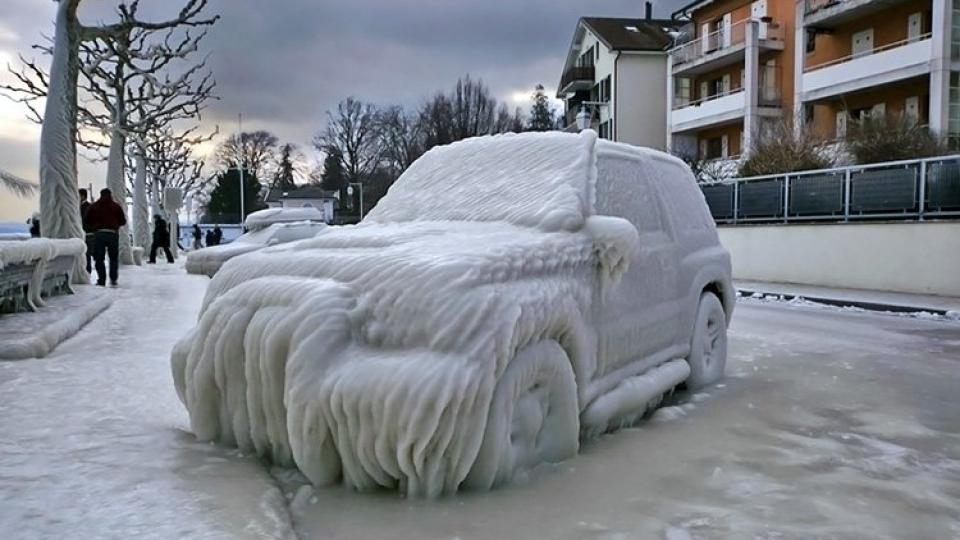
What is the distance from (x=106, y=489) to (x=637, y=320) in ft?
8.81

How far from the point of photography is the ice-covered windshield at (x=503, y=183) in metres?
4.00

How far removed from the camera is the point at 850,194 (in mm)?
15094

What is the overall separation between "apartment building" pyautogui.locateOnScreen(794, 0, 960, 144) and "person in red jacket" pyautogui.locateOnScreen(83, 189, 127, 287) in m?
19.0

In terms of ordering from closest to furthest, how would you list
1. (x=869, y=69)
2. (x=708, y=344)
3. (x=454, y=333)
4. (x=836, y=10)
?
(x=454, y=333) → (x=708, y=344) → (x=869, y=69) → (x=836, y=10)

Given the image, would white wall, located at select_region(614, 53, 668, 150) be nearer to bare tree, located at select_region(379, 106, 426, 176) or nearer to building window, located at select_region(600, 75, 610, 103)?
building window, located at select_region(600, 75, 610, 103)

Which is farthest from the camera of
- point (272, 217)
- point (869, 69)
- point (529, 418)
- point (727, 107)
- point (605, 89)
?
point (605, 89)

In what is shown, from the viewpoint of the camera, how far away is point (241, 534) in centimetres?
265

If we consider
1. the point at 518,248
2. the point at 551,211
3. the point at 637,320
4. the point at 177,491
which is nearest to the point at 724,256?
the point at 637,320

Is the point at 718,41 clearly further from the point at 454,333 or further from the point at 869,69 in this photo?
the point at 454,333

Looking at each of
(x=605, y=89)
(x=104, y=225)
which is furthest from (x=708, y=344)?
(x=605, y=89)

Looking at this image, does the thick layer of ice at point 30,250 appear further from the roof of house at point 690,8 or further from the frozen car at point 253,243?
the roof of house at point 690,8

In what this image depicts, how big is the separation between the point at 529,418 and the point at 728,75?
37.4 meters

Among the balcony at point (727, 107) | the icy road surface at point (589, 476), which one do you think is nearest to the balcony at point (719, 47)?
the balcony at point (727, 107)

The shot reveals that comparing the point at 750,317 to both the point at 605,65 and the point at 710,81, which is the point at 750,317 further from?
the point at 605,65
